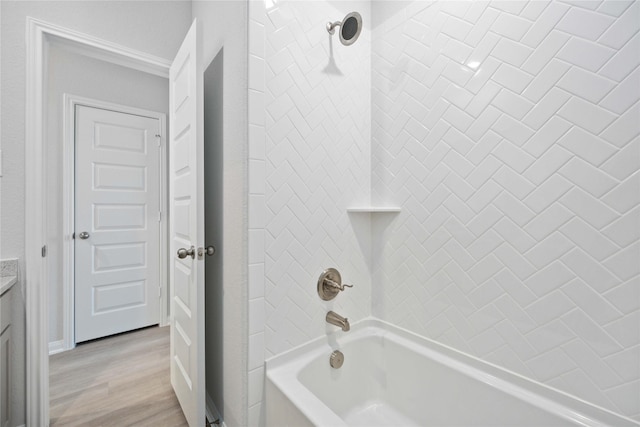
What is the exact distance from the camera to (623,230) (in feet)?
2.75

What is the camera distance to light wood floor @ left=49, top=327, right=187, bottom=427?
5.25 ft

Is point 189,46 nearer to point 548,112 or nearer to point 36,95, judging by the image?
point 36,95

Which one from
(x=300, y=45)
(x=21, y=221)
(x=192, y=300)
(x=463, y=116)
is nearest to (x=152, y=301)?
(x=21, y=221)

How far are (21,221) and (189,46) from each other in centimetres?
122

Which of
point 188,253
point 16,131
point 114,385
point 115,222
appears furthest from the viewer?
point 115,222

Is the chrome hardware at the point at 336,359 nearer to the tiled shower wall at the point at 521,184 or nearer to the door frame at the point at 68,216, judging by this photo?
the tiled shower wall at the point at 521,184

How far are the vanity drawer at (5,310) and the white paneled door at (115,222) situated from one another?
4.27 feet

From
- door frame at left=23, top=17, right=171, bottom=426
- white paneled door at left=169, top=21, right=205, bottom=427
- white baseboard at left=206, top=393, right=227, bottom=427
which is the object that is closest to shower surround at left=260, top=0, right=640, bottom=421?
white paneled door at left=169, top=21, right=205, bottom=427

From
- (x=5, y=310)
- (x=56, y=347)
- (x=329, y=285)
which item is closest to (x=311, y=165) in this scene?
(x=329, y=285)

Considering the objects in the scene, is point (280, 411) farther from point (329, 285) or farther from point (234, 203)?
point (234, 203)

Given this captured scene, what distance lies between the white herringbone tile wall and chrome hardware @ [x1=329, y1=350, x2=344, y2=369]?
12 centimetres

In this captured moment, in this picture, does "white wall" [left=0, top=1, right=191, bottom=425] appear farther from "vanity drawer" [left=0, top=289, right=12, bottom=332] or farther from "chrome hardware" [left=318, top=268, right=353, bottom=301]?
"chrome hardware" [left=318, top=268, right=353, bottom=301]

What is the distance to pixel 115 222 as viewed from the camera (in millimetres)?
2637

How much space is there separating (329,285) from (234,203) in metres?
0.59
